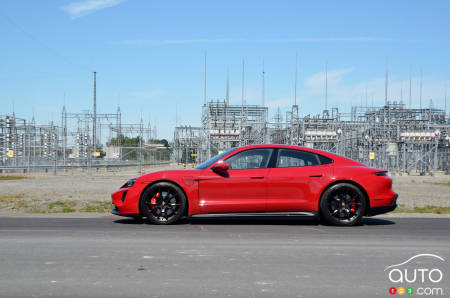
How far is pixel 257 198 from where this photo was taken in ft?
24.6

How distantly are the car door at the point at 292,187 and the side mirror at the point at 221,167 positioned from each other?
0.72 m

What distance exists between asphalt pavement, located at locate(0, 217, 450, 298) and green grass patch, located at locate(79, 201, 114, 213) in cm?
231

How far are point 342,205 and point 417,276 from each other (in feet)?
11.2

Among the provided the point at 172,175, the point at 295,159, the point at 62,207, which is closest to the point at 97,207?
the point at 62,207

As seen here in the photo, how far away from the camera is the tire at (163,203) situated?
7496 millimetres

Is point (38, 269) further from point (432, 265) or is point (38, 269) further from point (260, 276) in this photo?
point (432, 265)

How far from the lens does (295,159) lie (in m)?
7.84

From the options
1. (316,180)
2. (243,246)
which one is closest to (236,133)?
(316,180)

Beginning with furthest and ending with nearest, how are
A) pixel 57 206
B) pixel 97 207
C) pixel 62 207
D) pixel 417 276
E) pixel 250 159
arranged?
pixel 57 206 → pixel 62 207 → pixel 97 207 → pixel 250 159 → pixel 417 276

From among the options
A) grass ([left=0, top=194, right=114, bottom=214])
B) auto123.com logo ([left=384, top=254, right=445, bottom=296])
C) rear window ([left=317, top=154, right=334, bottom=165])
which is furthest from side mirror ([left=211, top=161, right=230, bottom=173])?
grass ([left=0, top=194, right=114, bottom=214])

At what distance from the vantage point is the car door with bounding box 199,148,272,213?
7.46 meters

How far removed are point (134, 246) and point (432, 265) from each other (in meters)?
3.24

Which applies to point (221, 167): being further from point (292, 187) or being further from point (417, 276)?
point (417, 276)

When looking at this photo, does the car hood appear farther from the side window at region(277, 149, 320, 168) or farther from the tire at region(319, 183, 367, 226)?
the tire at region(319, 183, 367, 226)
